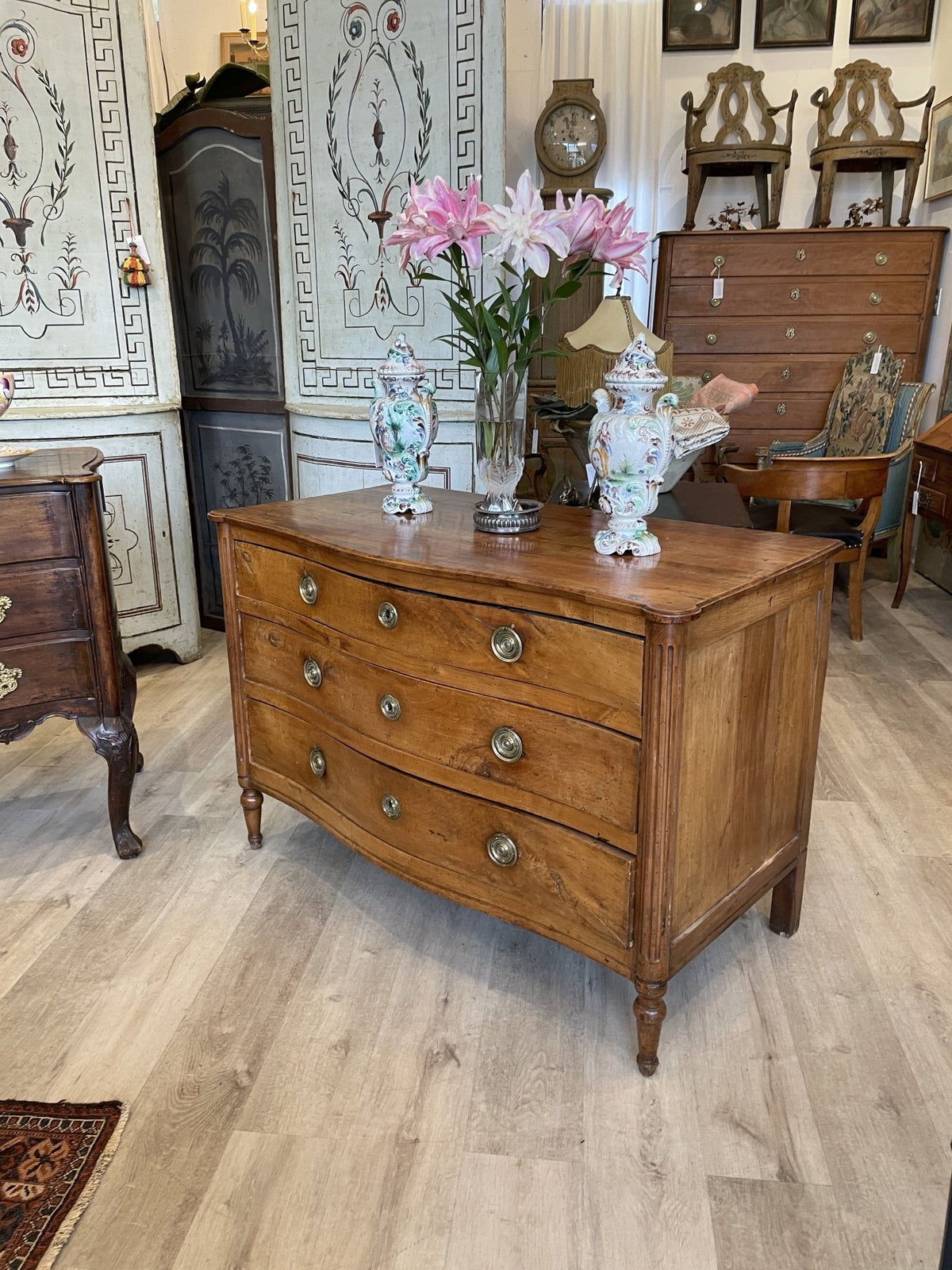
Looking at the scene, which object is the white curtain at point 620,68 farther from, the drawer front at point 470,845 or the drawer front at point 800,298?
the drawer front at point 470,845

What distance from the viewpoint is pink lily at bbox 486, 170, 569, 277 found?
1.58m

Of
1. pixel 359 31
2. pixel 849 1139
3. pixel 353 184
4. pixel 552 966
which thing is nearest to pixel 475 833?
pixel 552 966

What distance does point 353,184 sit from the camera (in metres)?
3.13

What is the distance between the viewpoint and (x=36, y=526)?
2.16 m

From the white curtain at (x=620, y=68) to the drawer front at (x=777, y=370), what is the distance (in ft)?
2.47

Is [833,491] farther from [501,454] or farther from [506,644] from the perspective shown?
[506,644]

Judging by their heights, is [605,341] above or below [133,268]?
below

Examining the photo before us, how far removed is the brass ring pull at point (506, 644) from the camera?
1601mm

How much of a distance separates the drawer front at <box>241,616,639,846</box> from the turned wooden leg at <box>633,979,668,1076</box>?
29cm

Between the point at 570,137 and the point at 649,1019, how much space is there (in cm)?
512

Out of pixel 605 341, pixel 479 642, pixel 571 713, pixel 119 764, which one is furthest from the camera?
pixel 605 341

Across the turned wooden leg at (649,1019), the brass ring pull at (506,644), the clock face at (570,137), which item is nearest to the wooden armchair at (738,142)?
the clock face at (570,137)

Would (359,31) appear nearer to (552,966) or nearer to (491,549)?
(491,549)

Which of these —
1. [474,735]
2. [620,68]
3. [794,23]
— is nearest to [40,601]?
[474,735]
